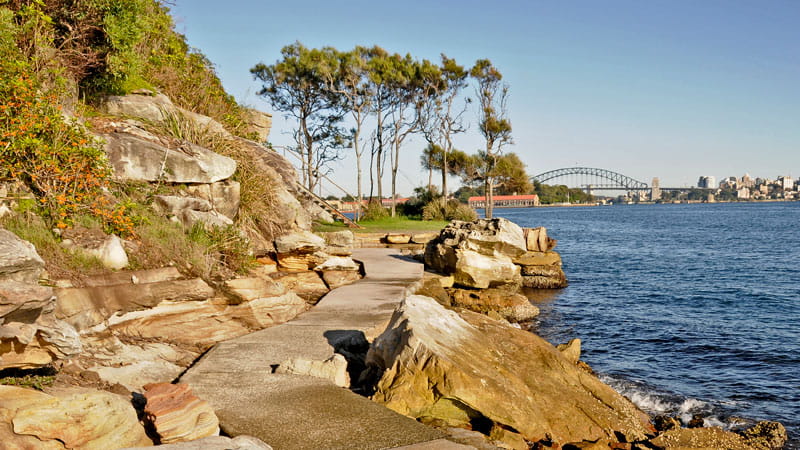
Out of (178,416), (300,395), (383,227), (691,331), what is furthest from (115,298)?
(383,227)

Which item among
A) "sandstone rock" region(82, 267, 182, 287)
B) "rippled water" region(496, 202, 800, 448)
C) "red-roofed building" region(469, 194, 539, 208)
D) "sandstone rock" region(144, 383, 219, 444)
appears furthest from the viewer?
"red-roofed building" region(469, 194, 539, 208)

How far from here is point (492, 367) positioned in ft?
19.9

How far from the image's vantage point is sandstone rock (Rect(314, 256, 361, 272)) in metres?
12.0

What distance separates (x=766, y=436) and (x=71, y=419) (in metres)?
8.21

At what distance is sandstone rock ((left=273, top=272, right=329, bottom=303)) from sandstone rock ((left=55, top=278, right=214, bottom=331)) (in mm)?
3400

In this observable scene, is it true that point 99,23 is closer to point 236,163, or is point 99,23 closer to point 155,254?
point 236,163

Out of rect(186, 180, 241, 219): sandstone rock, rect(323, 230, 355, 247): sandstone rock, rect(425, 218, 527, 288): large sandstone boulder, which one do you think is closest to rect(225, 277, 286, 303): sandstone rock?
rect(186, 180, 241, 219): sandstone rock

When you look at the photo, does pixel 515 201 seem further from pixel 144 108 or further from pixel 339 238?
pixel 144 108

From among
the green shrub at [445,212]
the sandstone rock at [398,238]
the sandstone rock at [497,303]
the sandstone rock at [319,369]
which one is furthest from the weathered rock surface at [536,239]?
the sandstone rock at [319,369]

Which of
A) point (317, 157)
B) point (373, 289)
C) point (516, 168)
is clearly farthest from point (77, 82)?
point (516, 168)

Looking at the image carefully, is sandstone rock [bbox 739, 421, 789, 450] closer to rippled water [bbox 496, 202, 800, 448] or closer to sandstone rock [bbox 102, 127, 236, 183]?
rippled water [bbox 496, 202, 800, 448]

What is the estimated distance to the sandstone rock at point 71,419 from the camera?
12.3ft

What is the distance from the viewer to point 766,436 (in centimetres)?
780

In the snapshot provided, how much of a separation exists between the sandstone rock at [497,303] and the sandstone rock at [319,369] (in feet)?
26.2
